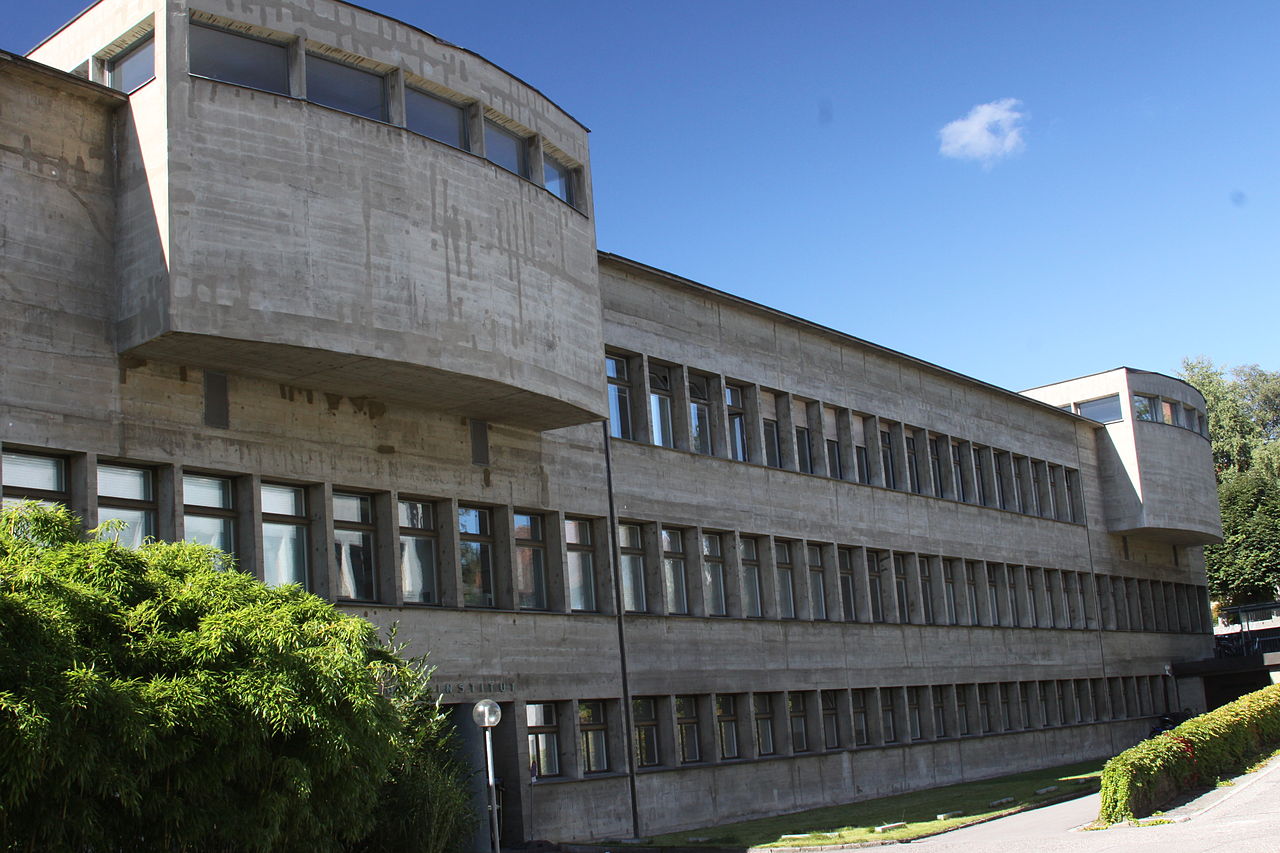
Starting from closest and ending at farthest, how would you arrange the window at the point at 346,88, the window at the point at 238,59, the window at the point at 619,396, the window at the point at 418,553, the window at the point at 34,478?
1. the window at the point at 34,478
2. the window at the point at 238,59
3. the window at the point at 346,88
4. the window at the point at 418,553
5. the window at the point at 619,396

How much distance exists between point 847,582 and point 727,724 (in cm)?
738

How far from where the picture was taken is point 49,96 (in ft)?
68.3

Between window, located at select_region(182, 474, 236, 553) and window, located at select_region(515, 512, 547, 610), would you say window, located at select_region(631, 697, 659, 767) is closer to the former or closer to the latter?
window, located at select_region(515, 512, 547, 610)

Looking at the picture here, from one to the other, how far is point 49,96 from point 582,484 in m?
12.4

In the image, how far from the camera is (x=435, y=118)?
24234mm

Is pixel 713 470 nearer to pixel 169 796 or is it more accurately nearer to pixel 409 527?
pixel 409 527

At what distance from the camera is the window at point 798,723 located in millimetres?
33781

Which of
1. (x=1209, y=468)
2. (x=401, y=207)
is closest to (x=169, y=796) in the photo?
(x=401, y=207)

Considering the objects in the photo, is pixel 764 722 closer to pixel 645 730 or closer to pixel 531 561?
pixel 645 730

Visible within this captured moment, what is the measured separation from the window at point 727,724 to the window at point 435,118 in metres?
13.9

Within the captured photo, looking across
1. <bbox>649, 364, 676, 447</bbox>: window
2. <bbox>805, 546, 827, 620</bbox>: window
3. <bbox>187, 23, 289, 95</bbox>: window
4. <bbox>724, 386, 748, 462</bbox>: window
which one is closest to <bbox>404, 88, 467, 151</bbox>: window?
<bbox>187, 23, 289, 95</bbox>: window

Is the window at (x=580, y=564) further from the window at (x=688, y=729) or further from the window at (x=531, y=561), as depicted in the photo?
the window at (x=688, y=729)

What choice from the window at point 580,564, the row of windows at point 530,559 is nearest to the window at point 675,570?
the row of windows at point 530,559

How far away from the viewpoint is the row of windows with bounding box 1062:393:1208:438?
53.9 metres
